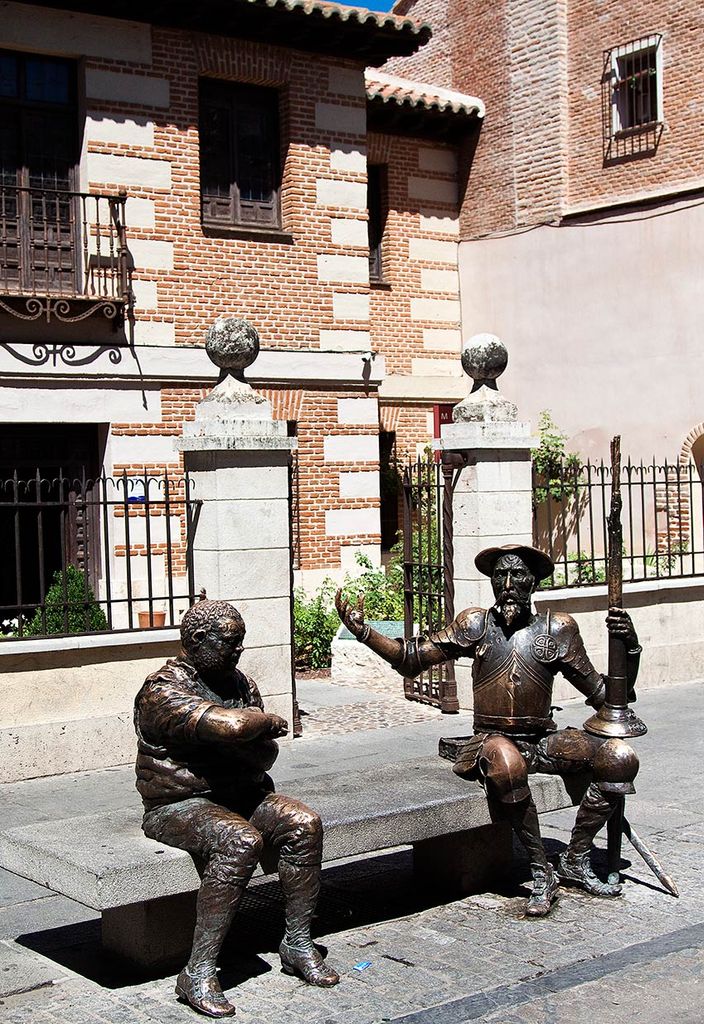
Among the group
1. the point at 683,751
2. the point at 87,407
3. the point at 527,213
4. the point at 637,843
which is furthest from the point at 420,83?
the point at 637,843

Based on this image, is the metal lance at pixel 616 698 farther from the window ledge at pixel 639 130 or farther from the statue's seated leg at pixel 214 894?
the window ledge at pixel 639 130

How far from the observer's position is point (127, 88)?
14.0m

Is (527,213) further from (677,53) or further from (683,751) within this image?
(683,751)

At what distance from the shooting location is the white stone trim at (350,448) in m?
15.6

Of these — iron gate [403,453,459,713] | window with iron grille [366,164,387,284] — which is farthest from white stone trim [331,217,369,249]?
iron gate [403,453,459,713]

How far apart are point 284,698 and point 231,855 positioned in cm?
511

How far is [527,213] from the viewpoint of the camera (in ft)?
60.2

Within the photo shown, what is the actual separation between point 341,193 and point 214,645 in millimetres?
11518

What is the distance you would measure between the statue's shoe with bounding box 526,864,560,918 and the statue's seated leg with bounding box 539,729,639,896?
28 centimetres

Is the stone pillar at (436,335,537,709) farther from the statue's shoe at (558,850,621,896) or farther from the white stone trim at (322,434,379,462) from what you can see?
the white stone trim at (322,434,379,462)

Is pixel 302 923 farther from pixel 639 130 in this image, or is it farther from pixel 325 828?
pixel 639 130

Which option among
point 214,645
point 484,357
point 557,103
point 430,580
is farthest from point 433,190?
point 214,645

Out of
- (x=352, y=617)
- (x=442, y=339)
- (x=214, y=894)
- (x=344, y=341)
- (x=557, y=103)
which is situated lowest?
(x=214, y=894)

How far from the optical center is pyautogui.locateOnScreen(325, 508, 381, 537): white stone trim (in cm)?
1548
